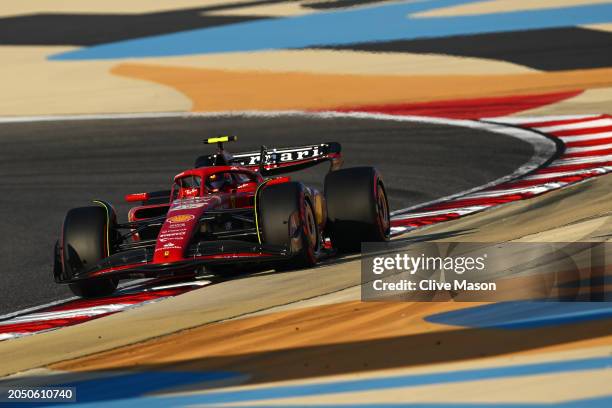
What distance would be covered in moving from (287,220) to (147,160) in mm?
11020

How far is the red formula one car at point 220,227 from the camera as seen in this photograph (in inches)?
426

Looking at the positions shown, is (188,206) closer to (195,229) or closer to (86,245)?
(195,229)

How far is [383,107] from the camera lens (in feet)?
84.8

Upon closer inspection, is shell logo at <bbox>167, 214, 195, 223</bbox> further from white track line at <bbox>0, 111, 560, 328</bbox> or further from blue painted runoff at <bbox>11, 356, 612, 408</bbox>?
blue painted runoff at <bbox>11, 356, 612, 408</bbox>

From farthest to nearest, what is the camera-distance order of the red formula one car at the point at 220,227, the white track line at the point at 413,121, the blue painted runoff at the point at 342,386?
the white track line at the point at 413,121, the red formula one car at the point at 220,227, the blue painted runoff at the point at 342,386

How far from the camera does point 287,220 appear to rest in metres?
10.8

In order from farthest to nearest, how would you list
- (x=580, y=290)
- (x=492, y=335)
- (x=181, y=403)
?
(x=580, y=290) → (x=492, y=335) → (x=181, y=403)

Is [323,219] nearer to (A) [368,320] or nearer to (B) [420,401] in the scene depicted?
(A) [368,320]

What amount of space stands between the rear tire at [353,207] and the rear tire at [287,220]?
1.00m

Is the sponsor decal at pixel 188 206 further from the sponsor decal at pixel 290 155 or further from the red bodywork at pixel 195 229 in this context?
the sponsor decal at pixel 290 155

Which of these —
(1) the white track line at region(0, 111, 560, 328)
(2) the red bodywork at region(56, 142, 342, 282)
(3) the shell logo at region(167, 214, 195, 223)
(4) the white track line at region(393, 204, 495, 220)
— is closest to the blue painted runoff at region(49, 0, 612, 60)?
(1) the white track line at region(0, 111, 560, 328)

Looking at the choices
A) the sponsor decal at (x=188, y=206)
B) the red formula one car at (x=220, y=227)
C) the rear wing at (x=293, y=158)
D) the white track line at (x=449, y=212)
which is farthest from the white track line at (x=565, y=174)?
the sponsor decal at (x=188, y=206)

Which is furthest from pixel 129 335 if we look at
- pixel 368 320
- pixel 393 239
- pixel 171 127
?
pixel 171 127

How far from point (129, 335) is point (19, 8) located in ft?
123
